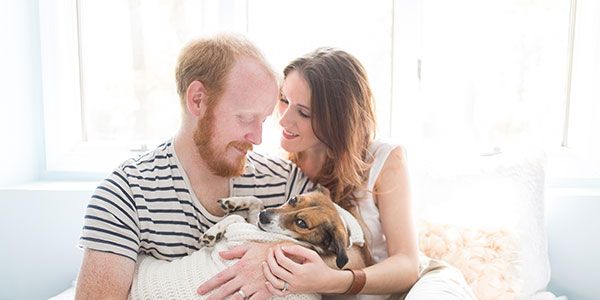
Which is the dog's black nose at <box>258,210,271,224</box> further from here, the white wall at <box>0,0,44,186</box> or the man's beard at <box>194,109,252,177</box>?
the white wall at <box>0,0,44,186</box>

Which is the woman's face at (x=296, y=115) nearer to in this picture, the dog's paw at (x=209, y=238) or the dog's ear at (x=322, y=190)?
the dog's ear at (x=322, y=190)

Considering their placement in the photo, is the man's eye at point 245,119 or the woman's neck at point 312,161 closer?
the man's eye at point 245,119

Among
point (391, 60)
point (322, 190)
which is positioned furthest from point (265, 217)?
point (391, 60)

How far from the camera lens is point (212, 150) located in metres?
1.53

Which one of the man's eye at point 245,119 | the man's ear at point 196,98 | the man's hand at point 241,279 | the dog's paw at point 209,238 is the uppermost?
the man's ear at point 196,98

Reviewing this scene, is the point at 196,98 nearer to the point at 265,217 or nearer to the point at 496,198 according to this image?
the point at 265,217

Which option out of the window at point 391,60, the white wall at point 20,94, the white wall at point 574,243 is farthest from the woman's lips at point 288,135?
the white wall at point 20,94

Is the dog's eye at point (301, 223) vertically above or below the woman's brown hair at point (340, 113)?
below

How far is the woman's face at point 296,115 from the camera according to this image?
5.51 ft

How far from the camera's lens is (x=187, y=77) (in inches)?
59.5

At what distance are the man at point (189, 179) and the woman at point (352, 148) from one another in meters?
0.18

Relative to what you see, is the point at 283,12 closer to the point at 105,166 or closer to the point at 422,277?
the point at 105,166

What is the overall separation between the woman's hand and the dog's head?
42 mm

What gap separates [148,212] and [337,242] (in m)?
0.51
